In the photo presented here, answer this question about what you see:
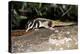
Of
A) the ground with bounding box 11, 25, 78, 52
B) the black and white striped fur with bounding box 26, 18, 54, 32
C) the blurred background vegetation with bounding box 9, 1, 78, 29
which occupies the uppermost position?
the blurred background vegetation with bounding box 9, 1, 78, 29

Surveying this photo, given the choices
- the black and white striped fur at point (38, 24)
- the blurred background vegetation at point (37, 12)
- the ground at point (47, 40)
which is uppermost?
the blurred background vegetation at point (37, 12)

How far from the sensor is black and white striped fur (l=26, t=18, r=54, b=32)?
56.9 inches

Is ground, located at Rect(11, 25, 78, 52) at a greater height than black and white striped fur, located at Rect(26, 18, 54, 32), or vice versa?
black and white striped fur, located at Rect(26, 18, 54, 32)

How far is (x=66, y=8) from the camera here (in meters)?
1.55

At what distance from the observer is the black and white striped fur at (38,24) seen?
1446mm

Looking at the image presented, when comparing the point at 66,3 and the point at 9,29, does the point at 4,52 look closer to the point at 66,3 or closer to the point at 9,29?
the point at 9,29

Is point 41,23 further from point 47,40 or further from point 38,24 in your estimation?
point 47,40

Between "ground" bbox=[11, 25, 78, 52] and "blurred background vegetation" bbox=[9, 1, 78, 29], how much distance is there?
0.09 m

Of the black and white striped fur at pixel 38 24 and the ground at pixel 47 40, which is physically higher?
the black and white striped fur at pixel 38 24

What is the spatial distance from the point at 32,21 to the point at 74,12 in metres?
0.41

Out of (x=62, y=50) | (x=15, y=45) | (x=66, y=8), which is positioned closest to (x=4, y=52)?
(x=15, y=45)

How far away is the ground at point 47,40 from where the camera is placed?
142 cm

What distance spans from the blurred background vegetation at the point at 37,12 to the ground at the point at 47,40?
0.30 feet

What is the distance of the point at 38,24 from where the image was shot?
1473mm
